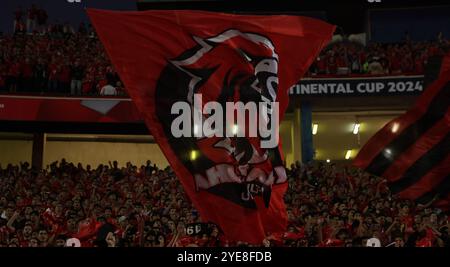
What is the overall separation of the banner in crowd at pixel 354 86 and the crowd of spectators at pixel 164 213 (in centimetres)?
439

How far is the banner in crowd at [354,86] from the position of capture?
2444cm

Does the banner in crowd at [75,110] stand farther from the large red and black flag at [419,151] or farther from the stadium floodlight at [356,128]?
the large red and black flag at [419,151]

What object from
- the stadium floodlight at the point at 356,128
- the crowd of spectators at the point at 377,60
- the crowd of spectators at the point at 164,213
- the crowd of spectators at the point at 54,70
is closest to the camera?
the crowd of spectators at the point at 164,213

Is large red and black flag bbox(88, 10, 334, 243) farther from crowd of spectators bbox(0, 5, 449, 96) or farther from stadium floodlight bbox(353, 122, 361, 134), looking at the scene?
stadium floodlight bbox(353, 122, 361, 134)

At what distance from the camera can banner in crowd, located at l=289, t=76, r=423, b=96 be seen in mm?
24438

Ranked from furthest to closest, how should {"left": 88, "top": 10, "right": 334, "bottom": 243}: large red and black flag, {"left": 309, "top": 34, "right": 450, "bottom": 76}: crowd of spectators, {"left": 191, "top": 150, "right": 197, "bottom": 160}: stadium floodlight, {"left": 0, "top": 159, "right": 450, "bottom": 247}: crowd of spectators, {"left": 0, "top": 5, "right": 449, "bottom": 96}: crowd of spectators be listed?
{"left": 309, "top": 34, "right": 450, "bottom": 76}: crowd of spectators → {"left": 0, "top": 5, "right": 449, "bottom": 96}: crowd of spectators → {"left": 0, "top": 159, "right": 450, "bottom": 247}: crowd of spectators → {"left": 191, "top": 150, "right": 197, "bottom": 160}: stadium floodlight → {"left": 88, "top": 10, "right": 334, "bottom": 243}: large red and black flag

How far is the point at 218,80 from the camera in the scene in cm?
873

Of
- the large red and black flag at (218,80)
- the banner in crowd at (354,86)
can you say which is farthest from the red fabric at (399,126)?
the banner in crowd at (354,86)

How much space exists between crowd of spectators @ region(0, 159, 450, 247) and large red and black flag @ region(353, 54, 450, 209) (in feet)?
6.65

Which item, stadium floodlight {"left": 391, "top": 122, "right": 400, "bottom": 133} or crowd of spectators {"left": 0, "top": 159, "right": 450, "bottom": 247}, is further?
crowd of spectators {"left": 0, "top": 159, "right": 450, "bottom": 247}

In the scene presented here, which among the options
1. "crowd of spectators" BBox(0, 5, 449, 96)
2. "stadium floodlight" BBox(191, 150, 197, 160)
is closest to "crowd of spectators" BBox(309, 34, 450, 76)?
"crowd of spectators" BBox(0, 5, 449, 96)

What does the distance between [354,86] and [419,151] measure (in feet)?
53.4

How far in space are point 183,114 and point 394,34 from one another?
88.3 ft

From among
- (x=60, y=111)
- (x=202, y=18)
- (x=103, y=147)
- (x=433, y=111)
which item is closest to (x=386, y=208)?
(x=433, y=111)
